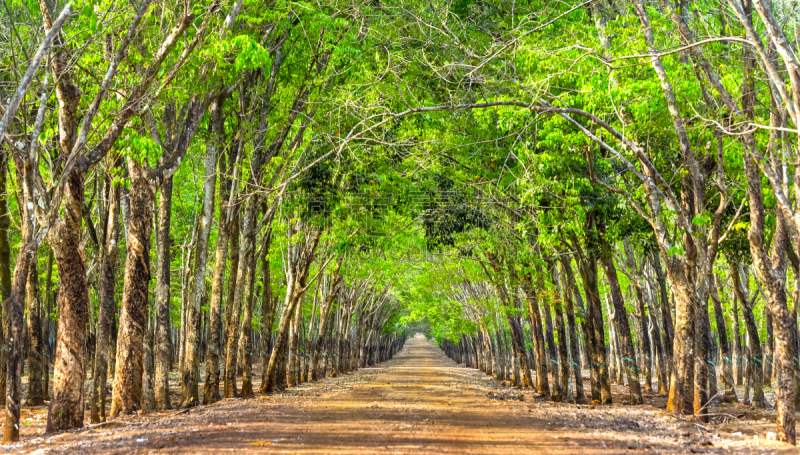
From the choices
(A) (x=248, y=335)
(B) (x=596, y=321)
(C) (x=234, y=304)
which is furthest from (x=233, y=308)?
(B) (x=596, y=321)

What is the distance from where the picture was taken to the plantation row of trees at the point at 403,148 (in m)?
9.87

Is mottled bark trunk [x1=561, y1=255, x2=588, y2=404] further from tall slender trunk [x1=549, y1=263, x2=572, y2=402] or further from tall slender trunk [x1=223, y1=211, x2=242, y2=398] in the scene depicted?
tall slender trunk [x1=223, y1=211, x2=242, y2=398]

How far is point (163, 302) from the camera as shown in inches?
557

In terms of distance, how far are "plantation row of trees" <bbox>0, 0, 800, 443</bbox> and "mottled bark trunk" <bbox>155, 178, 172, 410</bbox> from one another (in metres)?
0.06

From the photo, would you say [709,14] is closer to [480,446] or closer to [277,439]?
[480,446]

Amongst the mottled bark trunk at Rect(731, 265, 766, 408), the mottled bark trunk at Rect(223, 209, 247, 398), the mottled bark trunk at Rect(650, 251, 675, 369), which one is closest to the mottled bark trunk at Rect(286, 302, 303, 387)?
the mottled bark trunk at Rect(223, 209, 247, 398)

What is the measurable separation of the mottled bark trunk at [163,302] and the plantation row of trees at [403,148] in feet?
0.20

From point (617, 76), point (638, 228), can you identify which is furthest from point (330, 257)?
point (617, 76)

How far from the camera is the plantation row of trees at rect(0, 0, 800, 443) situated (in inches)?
388

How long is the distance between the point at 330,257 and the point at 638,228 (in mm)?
12395

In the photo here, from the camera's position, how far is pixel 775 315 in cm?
977

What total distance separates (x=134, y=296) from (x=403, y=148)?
249 inches

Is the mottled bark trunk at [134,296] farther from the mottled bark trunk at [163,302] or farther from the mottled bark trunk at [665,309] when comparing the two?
the mottled bark trunk at [665,309]

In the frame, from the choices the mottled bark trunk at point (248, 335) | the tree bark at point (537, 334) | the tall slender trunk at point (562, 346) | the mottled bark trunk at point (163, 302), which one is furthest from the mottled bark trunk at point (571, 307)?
the mottled bark trunk at point (163, 302)
